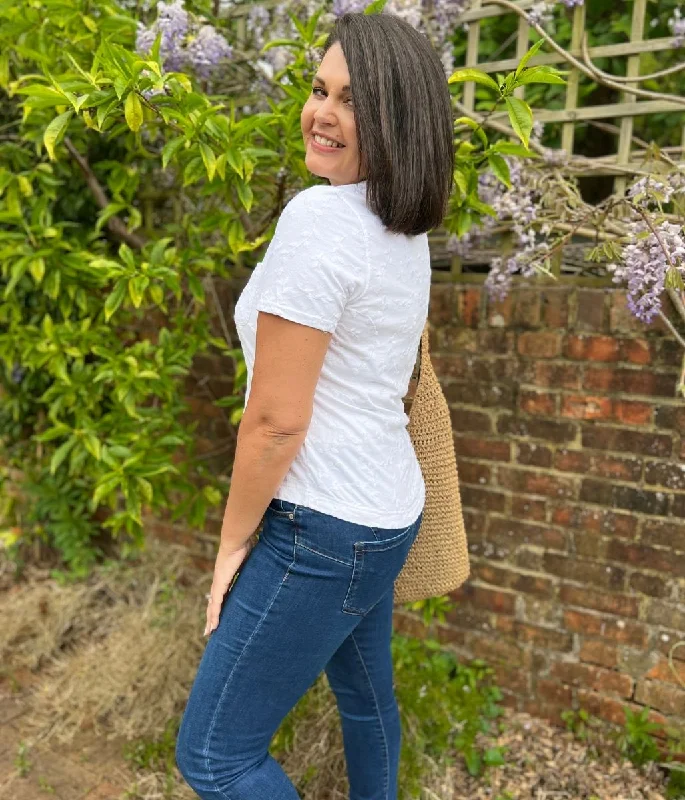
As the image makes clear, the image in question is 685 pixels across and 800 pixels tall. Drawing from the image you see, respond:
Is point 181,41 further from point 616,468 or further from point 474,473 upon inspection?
point 616,468

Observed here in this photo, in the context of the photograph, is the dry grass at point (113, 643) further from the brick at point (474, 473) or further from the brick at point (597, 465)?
the brick at point (597, 465)

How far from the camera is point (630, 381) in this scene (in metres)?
2.12

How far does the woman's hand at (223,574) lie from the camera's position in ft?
4.58

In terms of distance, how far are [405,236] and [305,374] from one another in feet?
1.05

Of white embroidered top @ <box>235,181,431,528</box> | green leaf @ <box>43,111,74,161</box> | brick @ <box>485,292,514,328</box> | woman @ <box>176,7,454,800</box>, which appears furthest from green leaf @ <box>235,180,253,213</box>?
brick @ <box>485,292,514,328</box>

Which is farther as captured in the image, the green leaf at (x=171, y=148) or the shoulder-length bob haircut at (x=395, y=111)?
the green leaf at (x=171, y=148)

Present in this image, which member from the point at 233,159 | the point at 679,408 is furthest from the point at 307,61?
the point at 679,408

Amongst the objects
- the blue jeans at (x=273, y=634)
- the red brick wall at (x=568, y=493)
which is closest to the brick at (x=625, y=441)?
the red brick wall at (x=568, y=493)

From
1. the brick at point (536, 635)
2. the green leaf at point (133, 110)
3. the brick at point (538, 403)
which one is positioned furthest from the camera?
the brick at point (536, 635)

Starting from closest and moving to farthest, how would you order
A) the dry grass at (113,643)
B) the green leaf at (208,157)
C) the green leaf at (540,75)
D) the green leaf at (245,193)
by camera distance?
the green leaf at (540,75) < the green leaf at (208,157) < the green leaf at (245,193) < the dry grass at (113,643)

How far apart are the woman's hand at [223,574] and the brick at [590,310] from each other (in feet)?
4.08

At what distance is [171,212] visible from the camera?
288 centimetres

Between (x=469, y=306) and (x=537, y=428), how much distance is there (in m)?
0.43

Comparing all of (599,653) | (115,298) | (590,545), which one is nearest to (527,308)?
(590,545)
